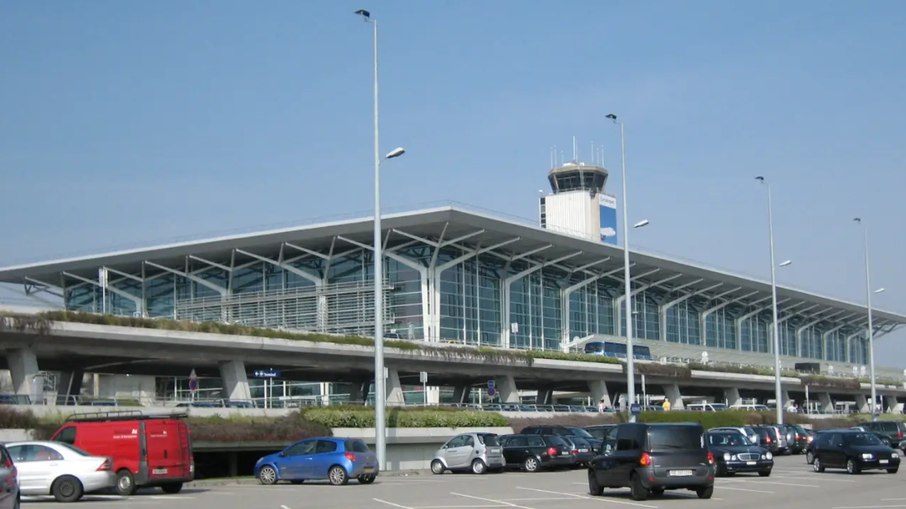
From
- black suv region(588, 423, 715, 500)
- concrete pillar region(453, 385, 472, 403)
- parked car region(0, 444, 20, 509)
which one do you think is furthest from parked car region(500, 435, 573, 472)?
concrete pillar region(453, 385, 472, 403)

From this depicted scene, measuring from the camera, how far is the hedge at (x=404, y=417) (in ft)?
166

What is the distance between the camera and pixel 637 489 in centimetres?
2486

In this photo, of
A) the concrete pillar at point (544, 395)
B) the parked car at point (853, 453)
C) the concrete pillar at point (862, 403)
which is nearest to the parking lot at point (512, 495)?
the parked car at point (853, 453)

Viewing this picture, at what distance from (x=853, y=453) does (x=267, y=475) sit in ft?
59.0

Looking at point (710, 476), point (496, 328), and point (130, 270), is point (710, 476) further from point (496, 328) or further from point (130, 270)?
point (130, 270)

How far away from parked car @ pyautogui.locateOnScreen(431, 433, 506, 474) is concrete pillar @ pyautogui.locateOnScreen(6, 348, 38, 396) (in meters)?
18.0

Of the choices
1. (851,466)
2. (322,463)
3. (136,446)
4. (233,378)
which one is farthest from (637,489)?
(233,378)

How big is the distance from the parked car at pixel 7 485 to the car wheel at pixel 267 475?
15.8 meters

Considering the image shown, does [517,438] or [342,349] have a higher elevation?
[342,349]

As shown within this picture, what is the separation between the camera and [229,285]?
89.1 m

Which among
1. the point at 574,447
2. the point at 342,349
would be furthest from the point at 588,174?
the point at 574,447

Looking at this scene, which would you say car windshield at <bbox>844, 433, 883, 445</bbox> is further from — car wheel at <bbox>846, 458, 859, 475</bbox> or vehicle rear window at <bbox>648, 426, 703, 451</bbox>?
vehicle rear window at <bbox>648, 426, 703, 451</bbox>

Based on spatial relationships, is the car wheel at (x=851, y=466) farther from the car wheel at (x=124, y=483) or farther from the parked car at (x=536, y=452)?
the car wheel at (x=124, y=483)

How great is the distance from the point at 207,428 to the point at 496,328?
1773 inches
